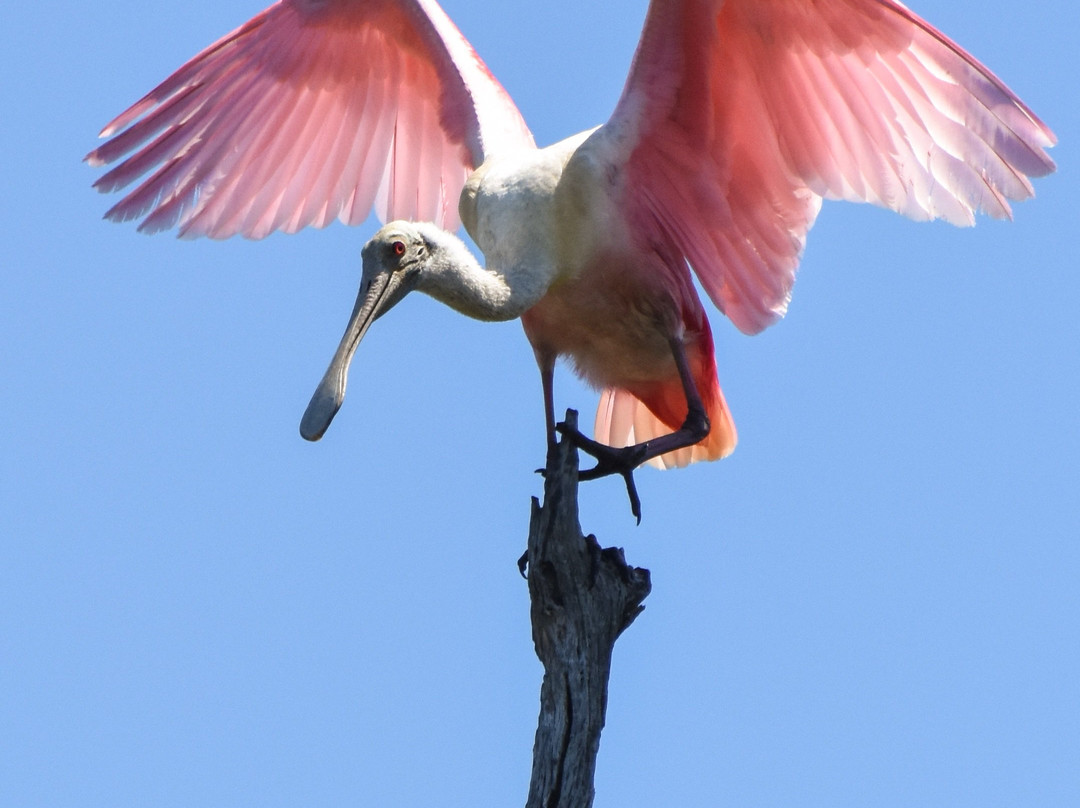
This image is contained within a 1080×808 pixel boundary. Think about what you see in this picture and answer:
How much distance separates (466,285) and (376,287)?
36 centimetres

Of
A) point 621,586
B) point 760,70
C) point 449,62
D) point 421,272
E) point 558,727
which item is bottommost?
point 558,727

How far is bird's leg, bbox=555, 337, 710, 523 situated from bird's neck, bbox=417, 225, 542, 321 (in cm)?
54

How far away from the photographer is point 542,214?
25.6 ft

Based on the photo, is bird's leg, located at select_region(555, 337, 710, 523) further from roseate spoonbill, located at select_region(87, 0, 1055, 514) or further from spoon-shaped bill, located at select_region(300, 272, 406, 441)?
spoon-shaped bill, located at select_region(300, 272, 406, 441)

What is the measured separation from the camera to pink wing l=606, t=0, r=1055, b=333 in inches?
304

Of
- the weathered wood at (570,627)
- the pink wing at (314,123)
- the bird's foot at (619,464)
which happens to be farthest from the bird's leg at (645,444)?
the pink wing at (314,123)

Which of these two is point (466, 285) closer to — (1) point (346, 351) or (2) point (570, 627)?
(1) point (346, 351)

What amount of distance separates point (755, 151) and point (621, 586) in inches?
94.5

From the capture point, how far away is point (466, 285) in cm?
751

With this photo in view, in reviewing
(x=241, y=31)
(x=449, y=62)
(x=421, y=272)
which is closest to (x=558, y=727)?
(x=421, y=272)

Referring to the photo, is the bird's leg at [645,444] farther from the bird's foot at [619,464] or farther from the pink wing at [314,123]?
the pink wing at [314,123]

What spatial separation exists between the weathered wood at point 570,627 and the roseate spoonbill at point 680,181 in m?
0.86

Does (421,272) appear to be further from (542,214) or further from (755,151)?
(755,151)

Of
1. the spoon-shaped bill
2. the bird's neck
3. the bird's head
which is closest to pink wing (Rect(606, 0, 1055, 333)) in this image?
the bird's neck
